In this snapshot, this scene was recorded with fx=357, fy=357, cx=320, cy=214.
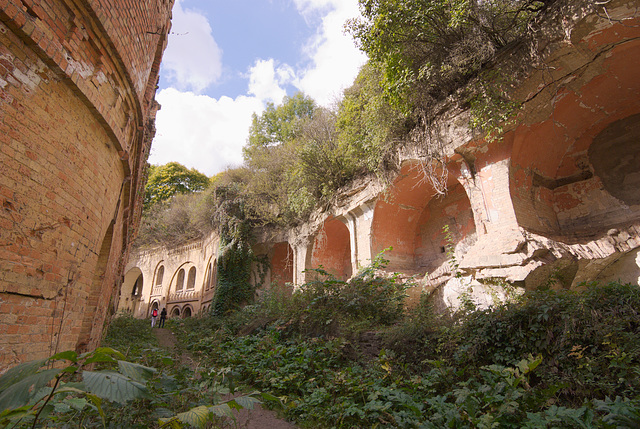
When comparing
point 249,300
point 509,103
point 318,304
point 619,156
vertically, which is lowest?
point 318,304

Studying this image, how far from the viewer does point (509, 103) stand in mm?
6953

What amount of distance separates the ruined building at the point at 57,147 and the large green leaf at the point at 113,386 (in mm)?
2219

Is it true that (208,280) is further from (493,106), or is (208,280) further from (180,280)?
(493,106)

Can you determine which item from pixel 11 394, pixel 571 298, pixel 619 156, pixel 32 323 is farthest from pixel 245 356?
pixel 619 156

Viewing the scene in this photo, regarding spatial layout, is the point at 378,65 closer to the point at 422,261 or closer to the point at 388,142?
the point at 388,142

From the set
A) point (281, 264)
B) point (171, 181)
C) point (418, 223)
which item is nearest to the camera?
point (418, 223)

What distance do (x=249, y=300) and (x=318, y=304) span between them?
962cm

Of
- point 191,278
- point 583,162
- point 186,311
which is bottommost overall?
point 186,311

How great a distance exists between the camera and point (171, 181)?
99.2 ft

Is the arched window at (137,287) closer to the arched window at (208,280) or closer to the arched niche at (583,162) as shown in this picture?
the arched window at (208,280)

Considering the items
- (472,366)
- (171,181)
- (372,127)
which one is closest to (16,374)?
(472,366)

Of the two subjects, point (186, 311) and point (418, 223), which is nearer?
point (418, 223)

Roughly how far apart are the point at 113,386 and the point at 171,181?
3135cm

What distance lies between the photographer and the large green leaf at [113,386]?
1.34 metres
